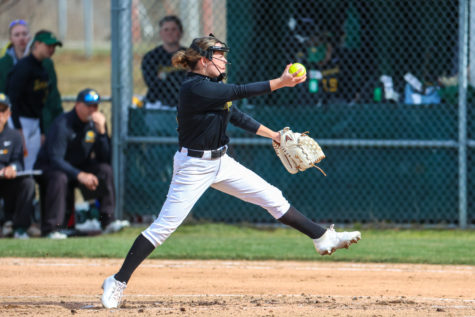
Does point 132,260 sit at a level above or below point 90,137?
below

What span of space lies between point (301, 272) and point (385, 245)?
1.44 meters

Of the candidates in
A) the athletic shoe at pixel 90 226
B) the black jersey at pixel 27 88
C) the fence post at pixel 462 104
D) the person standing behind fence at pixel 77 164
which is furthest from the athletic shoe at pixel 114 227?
the fence post at pixel 462 104

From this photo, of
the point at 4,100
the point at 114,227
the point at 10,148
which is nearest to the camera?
the point at 4,100

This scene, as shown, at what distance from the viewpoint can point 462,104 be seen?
29.2ft

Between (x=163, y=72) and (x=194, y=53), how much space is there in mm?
4288

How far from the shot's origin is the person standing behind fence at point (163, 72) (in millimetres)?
9438

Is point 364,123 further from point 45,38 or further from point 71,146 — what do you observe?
point 45,38

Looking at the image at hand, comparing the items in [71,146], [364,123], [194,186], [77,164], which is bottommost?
[77,164]

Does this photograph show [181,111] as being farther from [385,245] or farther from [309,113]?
[309,113]

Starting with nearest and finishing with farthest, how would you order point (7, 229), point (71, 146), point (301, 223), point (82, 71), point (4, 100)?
point (301, 223)
point (4, 100)
point (7, 229)
point (71, 146)
point (82, 71)

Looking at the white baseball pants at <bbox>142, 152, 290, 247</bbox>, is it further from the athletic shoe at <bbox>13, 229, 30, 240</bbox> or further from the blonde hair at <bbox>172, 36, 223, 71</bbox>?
the athletic shoe at <bbox>13, 229, 30, 240</bbox>

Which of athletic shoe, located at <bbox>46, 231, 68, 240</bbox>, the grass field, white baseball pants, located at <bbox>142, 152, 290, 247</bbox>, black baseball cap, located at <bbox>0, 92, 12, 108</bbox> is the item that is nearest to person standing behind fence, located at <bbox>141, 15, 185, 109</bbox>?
black baseball cap, located at <bbox>0, 92, 12, 108</bbox>

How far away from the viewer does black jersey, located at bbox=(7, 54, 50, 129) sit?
29.2ft

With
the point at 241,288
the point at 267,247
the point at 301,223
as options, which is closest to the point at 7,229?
the point at 267,247
